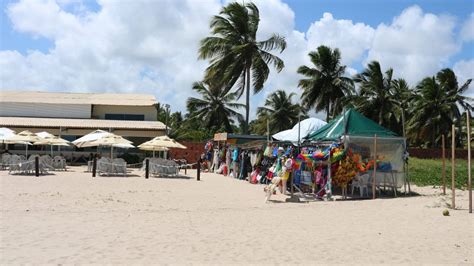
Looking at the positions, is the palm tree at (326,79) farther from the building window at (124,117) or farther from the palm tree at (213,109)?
the building window at (124,117)

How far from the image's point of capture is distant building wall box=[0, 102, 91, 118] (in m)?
33.8

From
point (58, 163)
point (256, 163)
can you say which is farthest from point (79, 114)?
point (256, 163)

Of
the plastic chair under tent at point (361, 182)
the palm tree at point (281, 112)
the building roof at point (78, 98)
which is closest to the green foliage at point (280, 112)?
the palm tree at point (281, 112)

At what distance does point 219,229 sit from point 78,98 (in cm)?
3042

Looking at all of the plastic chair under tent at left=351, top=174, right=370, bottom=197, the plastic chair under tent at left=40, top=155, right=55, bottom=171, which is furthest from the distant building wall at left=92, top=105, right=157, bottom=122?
the plastic chair under tent at left=351, top=174, right=370, bottom=197

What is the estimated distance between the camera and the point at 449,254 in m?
6.83

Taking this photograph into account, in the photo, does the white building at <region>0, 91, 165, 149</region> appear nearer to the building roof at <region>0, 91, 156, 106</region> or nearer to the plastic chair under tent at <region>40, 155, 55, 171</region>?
the building roof at <region>0, 91, 156, 106</region>

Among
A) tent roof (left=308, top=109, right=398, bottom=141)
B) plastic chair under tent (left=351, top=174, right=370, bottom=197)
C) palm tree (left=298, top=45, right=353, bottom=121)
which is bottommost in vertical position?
plastic chair under tent (left=351, top=174, right=370, bottom=197)

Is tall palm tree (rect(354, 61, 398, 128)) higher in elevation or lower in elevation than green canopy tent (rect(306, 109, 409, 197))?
higher

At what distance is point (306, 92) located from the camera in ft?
126

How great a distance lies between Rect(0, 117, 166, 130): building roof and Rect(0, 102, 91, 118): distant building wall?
1.12 metres

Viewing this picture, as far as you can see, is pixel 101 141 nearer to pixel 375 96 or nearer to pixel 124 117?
pixel 124 117

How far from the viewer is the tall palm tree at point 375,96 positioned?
3916 centimetres

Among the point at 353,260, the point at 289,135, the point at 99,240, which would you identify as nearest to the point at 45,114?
the point at 289,135
